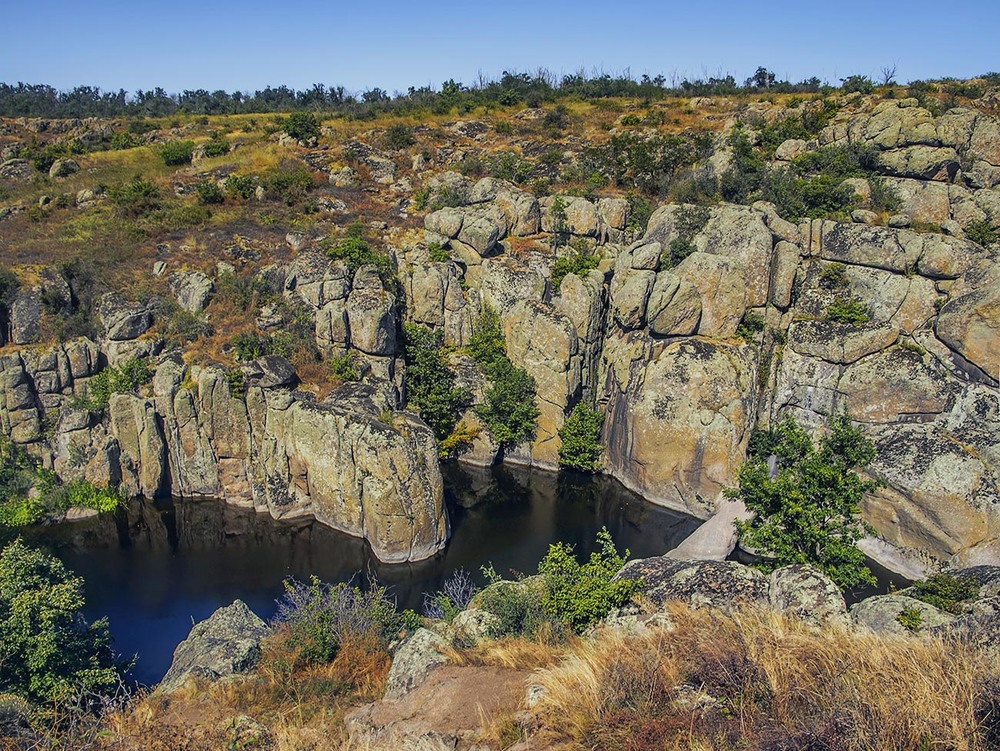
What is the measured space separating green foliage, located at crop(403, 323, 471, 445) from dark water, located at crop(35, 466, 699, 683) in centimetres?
298

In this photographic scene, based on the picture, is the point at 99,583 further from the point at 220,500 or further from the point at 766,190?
the point at 766,190

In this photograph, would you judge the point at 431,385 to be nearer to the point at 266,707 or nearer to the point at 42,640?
Result: the point at 42,640

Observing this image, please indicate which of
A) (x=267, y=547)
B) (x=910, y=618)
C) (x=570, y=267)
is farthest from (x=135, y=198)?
(x=910, y=618)

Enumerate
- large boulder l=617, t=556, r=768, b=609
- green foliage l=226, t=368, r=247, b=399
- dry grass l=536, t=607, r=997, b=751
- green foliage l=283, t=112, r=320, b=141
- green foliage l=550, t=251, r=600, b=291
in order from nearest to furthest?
dry grass l=536, t=607, r=997, b=751, large boulder l=617, t=556, r=768, b=609, green foliage l=226, t=368, r=247, b=399, green foliage l=550, t=251, r=600, b=291, green foliage l=283, t=112, r=320, b=141

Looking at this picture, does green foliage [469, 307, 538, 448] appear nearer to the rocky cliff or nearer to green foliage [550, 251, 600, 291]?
the rocky cliff

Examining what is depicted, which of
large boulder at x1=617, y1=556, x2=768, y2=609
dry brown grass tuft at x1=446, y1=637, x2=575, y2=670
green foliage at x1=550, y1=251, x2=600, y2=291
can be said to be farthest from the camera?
green foliage at x1=550, y1=251, x2=600, y2=291

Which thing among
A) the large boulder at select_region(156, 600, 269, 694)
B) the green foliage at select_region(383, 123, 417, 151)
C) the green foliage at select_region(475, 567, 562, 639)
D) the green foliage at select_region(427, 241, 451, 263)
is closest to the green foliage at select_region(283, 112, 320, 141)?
the green foliage at select_region(383, 123, 417, 151)

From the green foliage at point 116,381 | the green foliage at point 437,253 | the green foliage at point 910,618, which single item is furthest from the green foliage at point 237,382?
the green foliage at point 910,618

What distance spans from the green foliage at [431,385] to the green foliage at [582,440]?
17.7ft

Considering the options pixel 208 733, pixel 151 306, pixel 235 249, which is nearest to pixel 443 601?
pixel 208 733

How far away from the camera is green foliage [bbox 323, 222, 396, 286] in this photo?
1321 inches

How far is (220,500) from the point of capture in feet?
102

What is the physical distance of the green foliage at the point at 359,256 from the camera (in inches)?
1321

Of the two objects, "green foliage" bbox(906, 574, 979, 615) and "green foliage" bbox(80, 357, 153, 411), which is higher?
"green foliage" bbox(80, 357, 153, 411)
